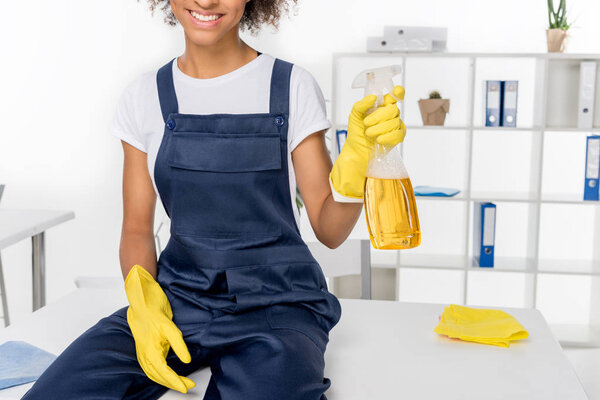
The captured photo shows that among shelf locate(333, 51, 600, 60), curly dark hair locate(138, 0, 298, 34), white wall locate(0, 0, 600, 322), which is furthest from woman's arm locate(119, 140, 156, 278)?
white wall locate(0, 0, 600, 322)

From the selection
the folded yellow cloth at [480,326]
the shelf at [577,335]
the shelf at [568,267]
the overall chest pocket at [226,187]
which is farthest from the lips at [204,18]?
the shelf at [577,335]

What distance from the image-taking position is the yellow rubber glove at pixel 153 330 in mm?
1196

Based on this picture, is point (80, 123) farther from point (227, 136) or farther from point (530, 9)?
point (227, 136)

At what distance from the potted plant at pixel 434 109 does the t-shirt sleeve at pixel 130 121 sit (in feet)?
6.98

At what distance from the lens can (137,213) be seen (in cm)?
157

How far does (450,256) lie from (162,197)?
97.8 inches

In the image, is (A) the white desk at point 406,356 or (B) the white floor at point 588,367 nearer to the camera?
(A) the white desk at point 406,356

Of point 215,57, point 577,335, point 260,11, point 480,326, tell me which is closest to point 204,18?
point 215,57

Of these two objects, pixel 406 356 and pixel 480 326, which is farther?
pixel 480 326

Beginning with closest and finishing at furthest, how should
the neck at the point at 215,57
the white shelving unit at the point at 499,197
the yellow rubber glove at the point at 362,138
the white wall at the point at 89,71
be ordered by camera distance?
the yellow rubber glove at the point at 362,138 → the neck at the point at 215,57 → the white shelving unit at the point at 499,197 → the white wall at the point at 89,71

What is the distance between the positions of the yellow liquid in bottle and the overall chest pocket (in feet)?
0.84

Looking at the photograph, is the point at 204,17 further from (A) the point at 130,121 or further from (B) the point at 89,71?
(B) the point at 89,71

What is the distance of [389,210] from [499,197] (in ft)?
7.83

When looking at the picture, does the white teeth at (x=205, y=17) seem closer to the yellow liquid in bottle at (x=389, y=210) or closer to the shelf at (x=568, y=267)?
the yellow liquid in bottle at (x=389, y=210)
